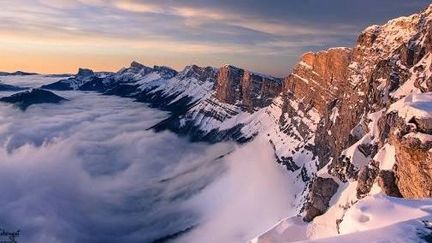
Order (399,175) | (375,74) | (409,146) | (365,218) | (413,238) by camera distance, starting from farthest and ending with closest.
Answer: (375,74), (399,175), (409,146), (365,218), (413,238)

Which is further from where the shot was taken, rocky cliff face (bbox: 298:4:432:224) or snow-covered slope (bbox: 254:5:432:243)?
rocky cliff face (bbox: 298:4:432:224)

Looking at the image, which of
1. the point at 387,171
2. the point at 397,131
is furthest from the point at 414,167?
the point at 387,171

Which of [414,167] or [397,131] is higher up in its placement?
[397,131]

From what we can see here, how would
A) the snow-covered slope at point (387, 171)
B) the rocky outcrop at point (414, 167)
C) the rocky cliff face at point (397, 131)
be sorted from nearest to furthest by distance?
1. the snow-covered slope at point (387, 171)
2. the rocky outcrop at point (414, 167)
3. the rocky cliff face at point (397, 131)

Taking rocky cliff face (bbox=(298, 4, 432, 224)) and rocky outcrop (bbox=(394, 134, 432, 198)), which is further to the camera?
rocky cliff face (bbox=(298, 4, 432, 224))

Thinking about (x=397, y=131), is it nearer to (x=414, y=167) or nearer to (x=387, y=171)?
(x=414, y=167)

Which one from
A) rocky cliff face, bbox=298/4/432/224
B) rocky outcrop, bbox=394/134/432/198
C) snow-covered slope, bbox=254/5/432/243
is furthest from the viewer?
rocky cliff face, bbox=298/4/432/224

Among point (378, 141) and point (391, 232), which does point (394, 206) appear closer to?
point (391, 232)

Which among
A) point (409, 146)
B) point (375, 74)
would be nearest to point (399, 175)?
point (409, 146)

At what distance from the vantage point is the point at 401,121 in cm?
10925

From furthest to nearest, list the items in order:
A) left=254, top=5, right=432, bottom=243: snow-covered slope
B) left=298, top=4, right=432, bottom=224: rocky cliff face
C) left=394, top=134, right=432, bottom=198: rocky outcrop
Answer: left=298, top=4, right=432, bottom=224: rocky cliff face → left=394, top=134, right=432, bottom=198: rocky outcrop → left=254, top=5, right=432, bottom=243: snow-covered slope

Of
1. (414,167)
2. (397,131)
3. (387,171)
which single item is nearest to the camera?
(414,167)

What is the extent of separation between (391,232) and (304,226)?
11246 centimetres

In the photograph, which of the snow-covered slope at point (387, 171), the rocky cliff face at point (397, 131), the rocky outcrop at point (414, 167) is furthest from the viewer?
the rocky cliff face at point (397, 131)
